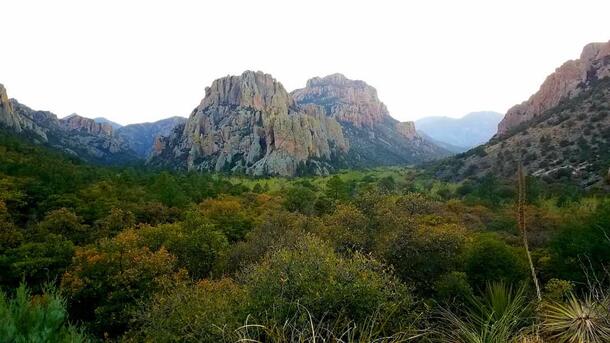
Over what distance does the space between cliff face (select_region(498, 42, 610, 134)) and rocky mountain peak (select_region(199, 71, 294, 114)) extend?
92804 millimetres

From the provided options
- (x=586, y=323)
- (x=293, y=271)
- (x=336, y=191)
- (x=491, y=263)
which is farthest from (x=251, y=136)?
(x=586, y=323)

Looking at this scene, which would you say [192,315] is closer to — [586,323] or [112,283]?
[112,283]

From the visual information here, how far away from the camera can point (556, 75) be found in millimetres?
131625

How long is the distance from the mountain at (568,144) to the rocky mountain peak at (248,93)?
3709 inches

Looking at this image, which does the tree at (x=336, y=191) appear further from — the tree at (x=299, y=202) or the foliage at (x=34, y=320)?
the foliage at (x=34, y=320)

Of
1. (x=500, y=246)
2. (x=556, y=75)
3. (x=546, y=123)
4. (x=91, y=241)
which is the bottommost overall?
(x=91, y=241)

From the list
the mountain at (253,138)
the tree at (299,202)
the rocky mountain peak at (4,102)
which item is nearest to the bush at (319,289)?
the tree at (299,202)

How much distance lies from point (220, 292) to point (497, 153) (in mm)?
84999

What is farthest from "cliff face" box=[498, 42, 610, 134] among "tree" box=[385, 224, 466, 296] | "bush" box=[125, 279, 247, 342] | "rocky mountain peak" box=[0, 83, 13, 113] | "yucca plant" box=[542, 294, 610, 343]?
"rocky mountain peak" box=[0, 83, 13, 113]

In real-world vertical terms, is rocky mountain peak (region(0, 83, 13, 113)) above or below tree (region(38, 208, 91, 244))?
above

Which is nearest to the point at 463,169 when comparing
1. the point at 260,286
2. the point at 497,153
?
the point at 497,153

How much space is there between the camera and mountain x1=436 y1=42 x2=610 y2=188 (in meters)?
69.9

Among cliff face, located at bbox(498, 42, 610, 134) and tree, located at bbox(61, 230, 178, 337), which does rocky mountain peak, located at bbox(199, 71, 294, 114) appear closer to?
cliff face, located at bbox(498, 42, 610, 134)

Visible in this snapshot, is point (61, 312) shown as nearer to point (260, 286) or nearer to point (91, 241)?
point (260, 286)
